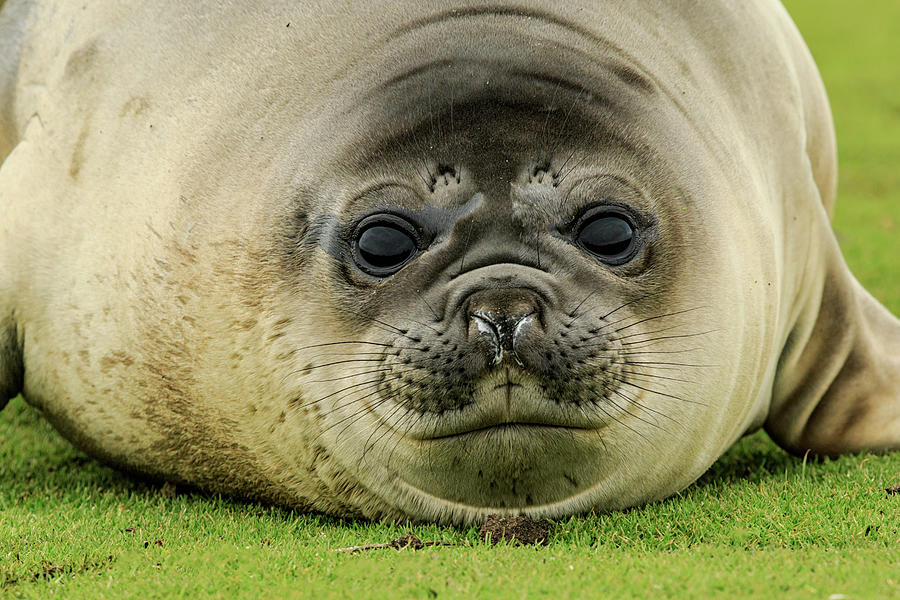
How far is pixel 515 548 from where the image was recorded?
3.03 m

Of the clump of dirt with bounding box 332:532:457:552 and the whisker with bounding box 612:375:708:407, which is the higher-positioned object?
the whisker with bounding box 612:375:708:407

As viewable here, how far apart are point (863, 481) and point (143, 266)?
236cm

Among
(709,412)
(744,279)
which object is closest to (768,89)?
(744,279)

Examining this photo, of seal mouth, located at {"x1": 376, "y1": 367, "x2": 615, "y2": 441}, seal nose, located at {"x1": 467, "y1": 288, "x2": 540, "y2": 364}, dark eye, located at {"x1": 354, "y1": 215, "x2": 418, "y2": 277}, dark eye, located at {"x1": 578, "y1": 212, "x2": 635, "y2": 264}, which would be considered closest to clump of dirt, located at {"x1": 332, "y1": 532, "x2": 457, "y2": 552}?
seal mouth, located at {"x1": 376, "y1": 367, "x2": 615, "y2": 441}

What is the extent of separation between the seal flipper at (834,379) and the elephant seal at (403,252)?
347 millimetres

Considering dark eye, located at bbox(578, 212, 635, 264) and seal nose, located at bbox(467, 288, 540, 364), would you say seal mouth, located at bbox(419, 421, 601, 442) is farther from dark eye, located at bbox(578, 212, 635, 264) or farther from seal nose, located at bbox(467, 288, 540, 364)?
dark eye, located at bbox(578, 212, 635, 264)

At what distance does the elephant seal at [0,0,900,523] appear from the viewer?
304cm

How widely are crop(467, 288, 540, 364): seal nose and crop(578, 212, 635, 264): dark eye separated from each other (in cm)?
33

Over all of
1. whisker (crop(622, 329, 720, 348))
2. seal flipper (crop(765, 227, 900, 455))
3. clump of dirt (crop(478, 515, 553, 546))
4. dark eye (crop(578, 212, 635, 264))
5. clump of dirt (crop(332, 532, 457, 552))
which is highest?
dark eye (crop(578, 212, 635, 264))

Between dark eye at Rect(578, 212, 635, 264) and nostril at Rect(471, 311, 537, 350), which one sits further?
dark eye at Rect(578, 212, 635, 264)

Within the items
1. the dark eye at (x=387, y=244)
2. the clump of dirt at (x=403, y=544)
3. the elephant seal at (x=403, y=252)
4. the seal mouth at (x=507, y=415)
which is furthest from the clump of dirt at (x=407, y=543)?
the dark eye at (x=387, y=244)

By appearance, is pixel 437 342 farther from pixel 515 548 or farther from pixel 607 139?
pixel 607 139

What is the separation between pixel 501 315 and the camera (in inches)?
112

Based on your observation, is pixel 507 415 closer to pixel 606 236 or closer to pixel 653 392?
pixel 653 392
